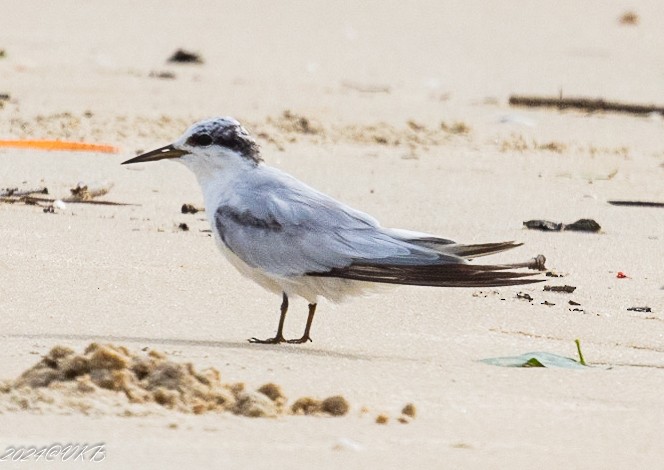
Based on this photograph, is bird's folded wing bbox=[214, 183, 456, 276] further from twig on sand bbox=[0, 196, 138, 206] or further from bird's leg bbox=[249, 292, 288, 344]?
twig on sand bbox=[0, 196, 138, 206]

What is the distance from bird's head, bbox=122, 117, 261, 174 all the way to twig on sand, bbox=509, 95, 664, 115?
16.4ft

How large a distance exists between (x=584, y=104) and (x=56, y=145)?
3906 millimetres

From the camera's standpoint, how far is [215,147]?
516cm

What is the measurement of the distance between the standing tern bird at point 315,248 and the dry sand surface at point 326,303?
0.59 ft

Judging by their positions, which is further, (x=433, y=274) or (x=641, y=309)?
(x=641, y=309)

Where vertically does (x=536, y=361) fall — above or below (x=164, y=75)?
below

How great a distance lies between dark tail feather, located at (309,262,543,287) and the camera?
459 centimetres

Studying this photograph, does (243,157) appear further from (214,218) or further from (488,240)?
(488,240)

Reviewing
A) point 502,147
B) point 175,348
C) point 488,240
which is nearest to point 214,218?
point 175,348

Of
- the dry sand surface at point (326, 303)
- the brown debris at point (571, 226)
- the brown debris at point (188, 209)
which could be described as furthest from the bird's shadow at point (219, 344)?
the brown debris at point (571, 226)

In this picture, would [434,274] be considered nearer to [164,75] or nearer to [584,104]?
[584,104]

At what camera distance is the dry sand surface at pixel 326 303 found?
3562mm

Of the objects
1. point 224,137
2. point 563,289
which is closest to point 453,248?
point 563,289

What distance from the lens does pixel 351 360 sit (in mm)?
4418
